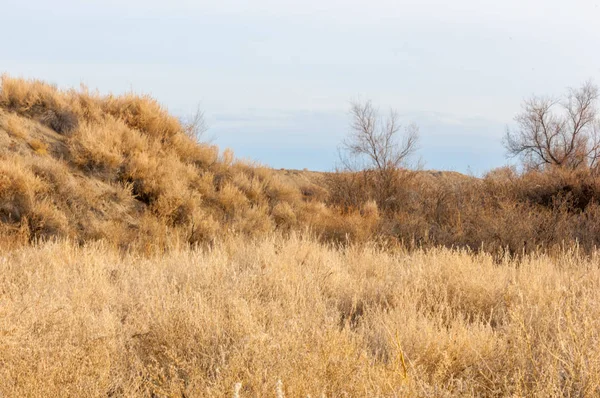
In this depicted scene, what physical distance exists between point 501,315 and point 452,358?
69.7 inches

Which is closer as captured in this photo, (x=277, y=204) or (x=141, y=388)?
(x=141, y=388)

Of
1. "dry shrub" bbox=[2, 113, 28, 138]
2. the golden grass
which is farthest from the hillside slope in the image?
the golden grass

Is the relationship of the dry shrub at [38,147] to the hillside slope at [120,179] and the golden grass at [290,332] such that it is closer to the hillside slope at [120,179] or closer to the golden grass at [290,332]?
the hillside slope at [120,179]

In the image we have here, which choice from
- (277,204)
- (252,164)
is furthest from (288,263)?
(252,164)

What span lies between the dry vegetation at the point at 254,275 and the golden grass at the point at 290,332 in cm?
3

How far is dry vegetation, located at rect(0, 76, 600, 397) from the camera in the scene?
3596mm

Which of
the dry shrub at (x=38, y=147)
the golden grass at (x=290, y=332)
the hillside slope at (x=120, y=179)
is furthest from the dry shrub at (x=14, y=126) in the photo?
the golden grass at (x=290, y=332)

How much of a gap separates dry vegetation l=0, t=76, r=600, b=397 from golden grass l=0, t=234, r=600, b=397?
26 millimetres

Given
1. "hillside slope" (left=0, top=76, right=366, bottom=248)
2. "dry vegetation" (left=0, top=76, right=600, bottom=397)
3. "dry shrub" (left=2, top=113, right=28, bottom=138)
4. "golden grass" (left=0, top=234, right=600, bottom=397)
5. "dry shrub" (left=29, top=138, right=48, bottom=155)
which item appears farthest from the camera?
"dry shrub" (left=2, top=113, right=28, bottom=138)

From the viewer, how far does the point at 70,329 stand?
180 inches

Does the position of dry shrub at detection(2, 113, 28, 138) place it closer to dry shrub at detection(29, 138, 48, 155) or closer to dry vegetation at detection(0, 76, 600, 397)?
dry vegetation at detection(0, 76, 600, 397)

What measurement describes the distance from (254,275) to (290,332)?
7.62ft

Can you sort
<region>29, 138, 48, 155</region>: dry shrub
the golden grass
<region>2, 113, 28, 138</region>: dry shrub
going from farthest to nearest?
<region>2, 113, 28, 138</region>: dry shrub → <region>29, 138, 48, 155</region>: dry shrub → the golden grass

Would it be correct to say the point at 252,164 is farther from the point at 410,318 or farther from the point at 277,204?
the point at 410,318
